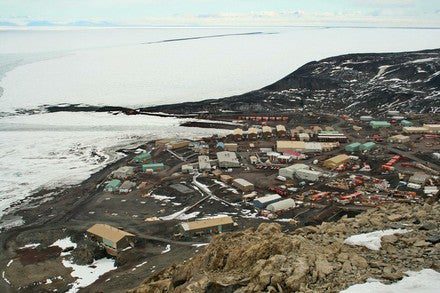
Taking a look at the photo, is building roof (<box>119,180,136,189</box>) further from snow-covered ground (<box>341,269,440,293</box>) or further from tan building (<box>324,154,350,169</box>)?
snow-covered ground (<box>341,269,440,293</box>)

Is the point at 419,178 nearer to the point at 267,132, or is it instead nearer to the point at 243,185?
the point at 243,185

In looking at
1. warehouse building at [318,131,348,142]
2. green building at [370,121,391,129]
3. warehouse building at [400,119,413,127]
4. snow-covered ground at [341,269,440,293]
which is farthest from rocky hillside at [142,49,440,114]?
snow-covered ground at [341,269,440,293]

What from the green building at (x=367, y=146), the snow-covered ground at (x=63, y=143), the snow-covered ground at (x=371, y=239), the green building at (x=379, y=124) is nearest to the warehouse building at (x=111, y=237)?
the snow-covered ground at (x=63, y=143)

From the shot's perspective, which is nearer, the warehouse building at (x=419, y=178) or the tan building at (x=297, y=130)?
the warehouse building at (x=419, y=178)

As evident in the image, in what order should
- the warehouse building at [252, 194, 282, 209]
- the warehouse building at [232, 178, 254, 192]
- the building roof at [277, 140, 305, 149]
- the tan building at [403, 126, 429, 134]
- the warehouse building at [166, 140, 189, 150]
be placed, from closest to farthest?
the warehouse building at [252, 194, 282, 209]
the warehouse building at [232, 178, 254, 192]
the building roof at [277, 140, 305, 149]
the warehouse building at [166, 140, 189, 150]
the tan building at [403, 126, 429, 134]

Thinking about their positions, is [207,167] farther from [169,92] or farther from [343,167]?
[169,92]

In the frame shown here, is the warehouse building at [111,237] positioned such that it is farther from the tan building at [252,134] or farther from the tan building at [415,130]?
the tan building at [415,130]

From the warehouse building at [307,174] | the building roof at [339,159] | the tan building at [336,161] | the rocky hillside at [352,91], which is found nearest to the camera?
the warehouse building at [307,174]
